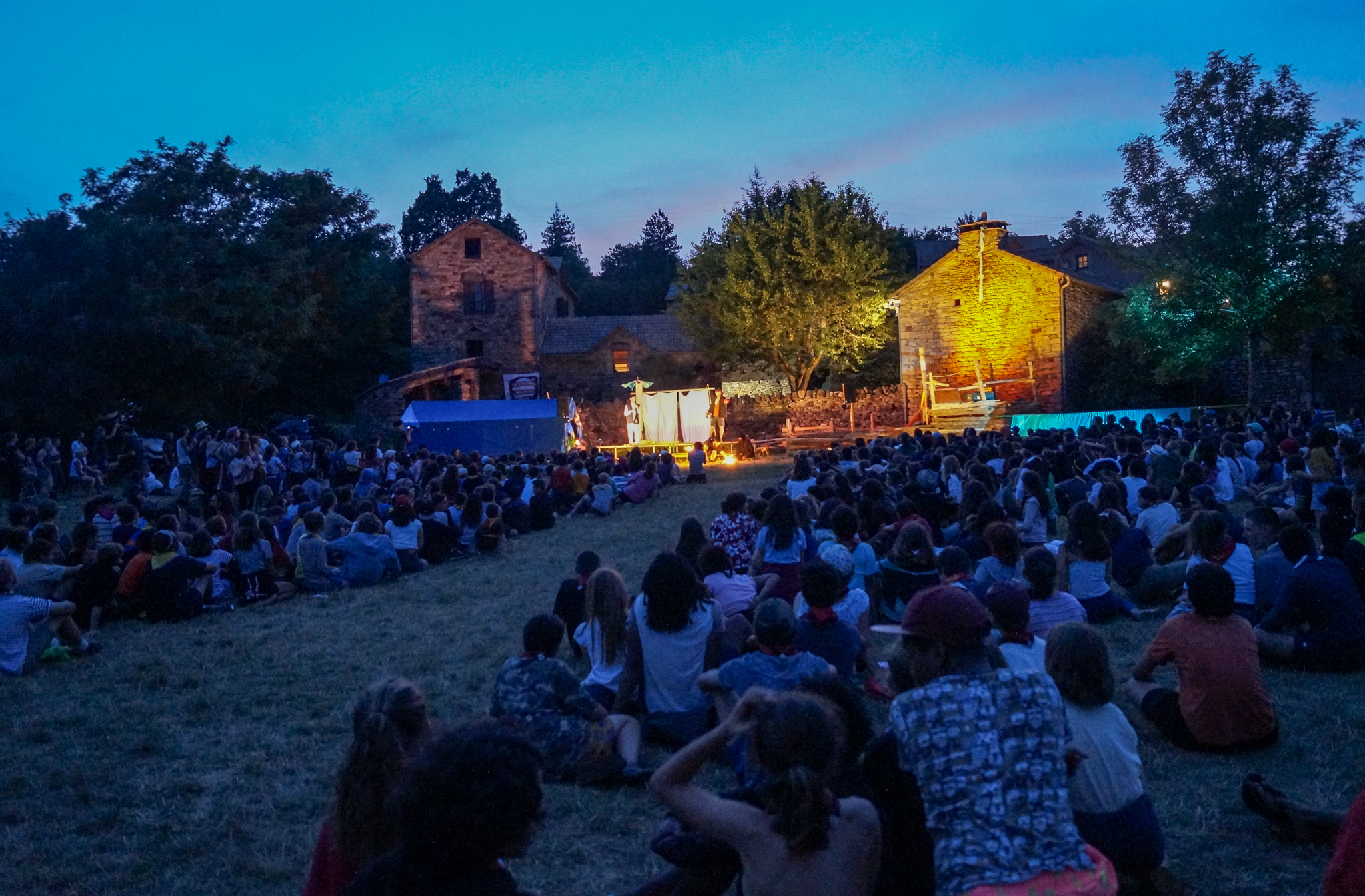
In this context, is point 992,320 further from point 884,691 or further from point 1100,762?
point 1100,762

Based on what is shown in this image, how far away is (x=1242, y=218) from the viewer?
28734mm

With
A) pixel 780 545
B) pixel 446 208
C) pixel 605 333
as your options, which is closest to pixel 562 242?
pixel 446 208

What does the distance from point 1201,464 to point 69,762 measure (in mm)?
11475

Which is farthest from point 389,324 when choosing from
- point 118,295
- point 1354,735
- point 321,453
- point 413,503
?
point 1354,735

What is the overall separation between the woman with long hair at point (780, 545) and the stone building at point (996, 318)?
2940 centimetres

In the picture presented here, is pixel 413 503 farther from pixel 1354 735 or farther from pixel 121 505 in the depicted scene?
pixel 1354 735

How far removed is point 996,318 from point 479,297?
70.1ft

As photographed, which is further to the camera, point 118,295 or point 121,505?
point 118,295

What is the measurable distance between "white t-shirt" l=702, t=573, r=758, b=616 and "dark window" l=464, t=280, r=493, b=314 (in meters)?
39.1

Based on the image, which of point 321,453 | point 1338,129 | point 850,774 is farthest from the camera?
point 1338,129

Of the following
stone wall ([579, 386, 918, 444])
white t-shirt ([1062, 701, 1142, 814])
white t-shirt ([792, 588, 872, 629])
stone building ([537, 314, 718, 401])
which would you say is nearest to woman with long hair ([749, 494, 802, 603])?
white t-shirt ([792, 588, 872, 629])

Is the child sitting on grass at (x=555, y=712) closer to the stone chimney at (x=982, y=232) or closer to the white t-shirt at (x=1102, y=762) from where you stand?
the white t-shirt at (x=1102, y=762)

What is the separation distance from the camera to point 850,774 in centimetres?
331

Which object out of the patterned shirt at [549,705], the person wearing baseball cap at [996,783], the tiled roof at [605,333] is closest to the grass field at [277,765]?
the patterned shirt at [549,705]
